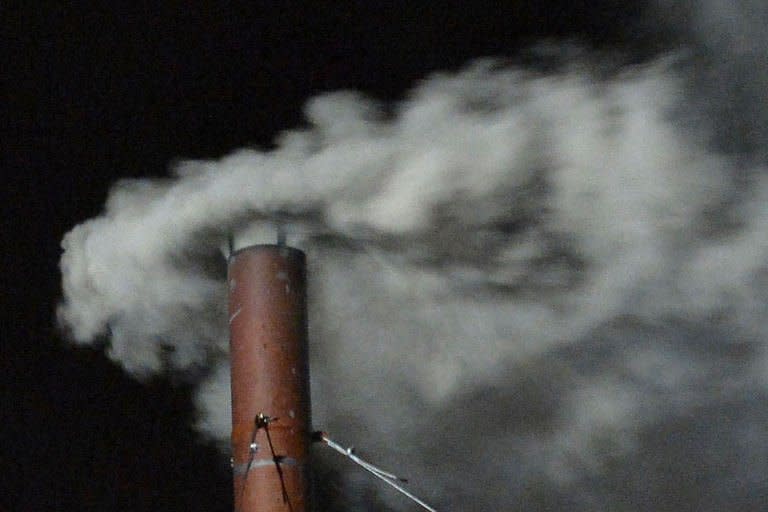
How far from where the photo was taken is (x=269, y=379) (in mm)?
5355

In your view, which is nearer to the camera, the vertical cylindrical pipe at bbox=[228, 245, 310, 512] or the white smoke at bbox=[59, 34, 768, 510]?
the vertical cylindrical pipe at bbox=[228, 245, 310, 512]

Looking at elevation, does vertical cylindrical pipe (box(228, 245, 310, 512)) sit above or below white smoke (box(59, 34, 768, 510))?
below

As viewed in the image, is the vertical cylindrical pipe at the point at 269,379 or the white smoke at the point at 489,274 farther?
the white smoke at the point at 489,274

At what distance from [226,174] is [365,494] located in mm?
3790

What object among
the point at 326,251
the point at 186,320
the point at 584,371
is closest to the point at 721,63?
the point at 584,371

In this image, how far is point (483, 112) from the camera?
6.30 m

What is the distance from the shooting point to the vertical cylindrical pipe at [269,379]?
5.21m

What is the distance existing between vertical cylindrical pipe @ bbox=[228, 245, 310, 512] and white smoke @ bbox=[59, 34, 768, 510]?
2.57ft

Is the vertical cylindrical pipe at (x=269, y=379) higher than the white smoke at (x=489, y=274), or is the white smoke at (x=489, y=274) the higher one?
the white smoke at (x=489, y=274)

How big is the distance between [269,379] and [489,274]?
8.22 ft

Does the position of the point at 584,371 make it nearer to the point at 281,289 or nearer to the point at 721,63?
the point at 721,63

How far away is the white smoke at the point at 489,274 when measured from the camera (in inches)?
246

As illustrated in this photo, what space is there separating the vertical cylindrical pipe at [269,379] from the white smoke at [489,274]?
78 cm

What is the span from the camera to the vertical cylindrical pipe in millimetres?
5215
